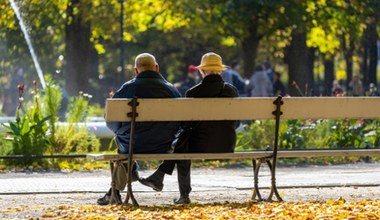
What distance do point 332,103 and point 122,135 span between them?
1.97 metres

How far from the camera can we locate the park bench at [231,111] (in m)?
13.4

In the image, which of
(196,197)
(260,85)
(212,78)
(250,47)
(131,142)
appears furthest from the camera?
(250,47)

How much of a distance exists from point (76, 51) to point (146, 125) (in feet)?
75.1

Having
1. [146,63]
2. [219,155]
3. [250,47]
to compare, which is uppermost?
[250,47]

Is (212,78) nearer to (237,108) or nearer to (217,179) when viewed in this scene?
(237,108)

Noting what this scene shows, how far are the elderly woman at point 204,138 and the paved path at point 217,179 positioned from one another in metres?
1.65

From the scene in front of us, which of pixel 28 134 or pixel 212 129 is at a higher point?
pixel 28 134

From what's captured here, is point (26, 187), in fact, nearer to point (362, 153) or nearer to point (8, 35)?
point (362, 153)

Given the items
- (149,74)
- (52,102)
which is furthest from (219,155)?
(52,102)

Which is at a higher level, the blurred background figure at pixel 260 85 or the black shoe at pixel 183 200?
the blurred background figure at pixel 260 85

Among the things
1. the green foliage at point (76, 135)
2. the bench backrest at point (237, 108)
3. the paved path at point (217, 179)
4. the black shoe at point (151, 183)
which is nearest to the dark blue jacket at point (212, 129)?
the bench backrest at point (237, 108)

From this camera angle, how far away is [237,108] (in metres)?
13.8

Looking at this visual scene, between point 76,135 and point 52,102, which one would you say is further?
point 76,135

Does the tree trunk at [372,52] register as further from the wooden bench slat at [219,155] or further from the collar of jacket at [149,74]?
the collar of jacket at [149,74]
